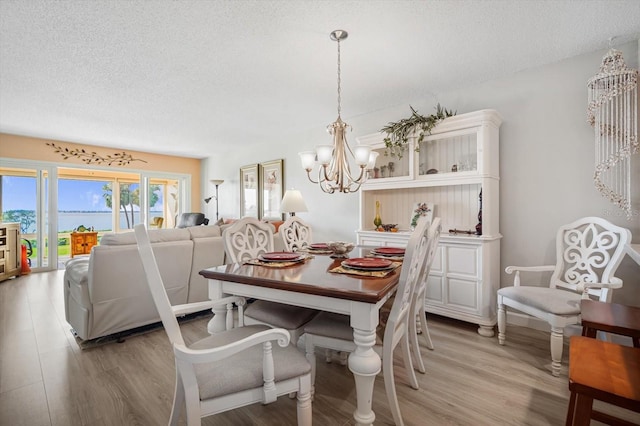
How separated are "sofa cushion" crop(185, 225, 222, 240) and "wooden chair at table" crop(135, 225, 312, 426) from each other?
1850mm

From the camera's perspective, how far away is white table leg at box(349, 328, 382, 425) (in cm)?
130

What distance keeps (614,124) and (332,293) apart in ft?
8.61

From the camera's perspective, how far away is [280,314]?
1788 mm

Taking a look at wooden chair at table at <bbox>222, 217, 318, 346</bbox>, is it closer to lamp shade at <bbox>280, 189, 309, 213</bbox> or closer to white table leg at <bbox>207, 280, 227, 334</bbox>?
white table leg at <bbox>207, 280, 227, 334</bbox>

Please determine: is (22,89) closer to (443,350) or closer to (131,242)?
(131,242)

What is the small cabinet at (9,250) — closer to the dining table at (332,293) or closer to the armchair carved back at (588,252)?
the dining table at (332,293)

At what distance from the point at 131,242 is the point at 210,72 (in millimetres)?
1722

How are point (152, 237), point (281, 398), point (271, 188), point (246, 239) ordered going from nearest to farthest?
point (281, 398) → point (246, 239) → point (152, 237) → point (271, 188)

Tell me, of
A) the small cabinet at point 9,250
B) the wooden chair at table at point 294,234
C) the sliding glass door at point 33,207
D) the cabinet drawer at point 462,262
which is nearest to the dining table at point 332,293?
the wooden chair at table at point 294,234

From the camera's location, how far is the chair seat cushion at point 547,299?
6.54 ft

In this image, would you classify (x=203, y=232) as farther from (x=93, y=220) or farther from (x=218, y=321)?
(x=93, y=220)

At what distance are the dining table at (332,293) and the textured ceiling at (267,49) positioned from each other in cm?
169

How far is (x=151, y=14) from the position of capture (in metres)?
2.03

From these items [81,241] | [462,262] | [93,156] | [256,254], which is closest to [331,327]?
[256,254]
